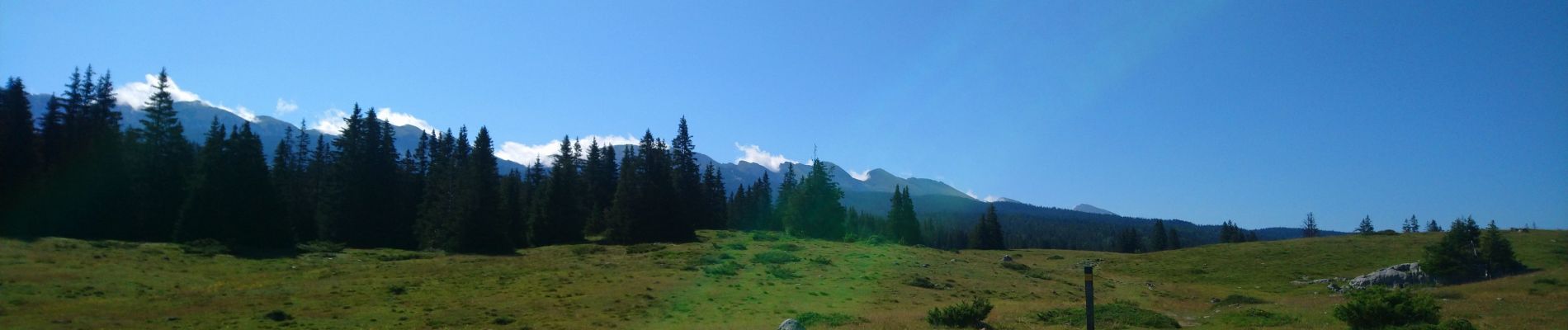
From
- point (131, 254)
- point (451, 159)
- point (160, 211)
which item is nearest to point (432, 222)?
point (451, 159)

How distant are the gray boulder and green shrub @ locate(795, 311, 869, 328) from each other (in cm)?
4637

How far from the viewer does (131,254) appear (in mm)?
39688

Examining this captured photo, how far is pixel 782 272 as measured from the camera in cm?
4516

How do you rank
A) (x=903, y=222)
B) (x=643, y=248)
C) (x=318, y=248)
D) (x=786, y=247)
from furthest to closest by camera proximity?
(x=903, y=222)
(x=786, y=247)
(x=643, y=248)
(x=318, y=248)

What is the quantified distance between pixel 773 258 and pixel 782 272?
656 centimetres

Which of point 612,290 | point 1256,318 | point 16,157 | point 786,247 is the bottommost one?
point 612,290

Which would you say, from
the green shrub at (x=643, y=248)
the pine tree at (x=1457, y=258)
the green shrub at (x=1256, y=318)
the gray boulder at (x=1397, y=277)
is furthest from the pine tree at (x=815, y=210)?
the green shrub at (x=1256, y=318)

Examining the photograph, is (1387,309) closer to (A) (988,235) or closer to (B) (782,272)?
(B) (782,272)

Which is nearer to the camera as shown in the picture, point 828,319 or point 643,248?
point 828,319

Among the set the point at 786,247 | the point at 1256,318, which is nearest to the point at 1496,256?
the point at 1256,318

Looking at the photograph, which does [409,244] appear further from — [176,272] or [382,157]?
[176,272]

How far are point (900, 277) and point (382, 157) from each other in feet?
177

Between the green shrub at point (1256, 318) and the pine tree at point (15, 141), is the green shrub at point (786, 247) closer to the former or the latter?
the green shrub at point (1256, 318)

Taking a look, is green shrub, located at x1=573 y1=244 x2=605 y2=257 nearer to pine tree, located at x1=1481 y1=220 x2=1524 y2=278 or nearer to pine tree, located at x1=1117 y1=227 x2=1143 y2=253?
pine tree, located at x1=1481 y1=220 x2=1524 y2=278
